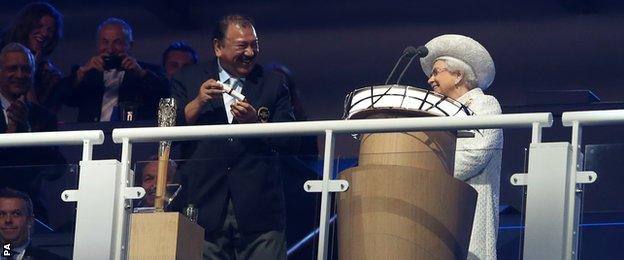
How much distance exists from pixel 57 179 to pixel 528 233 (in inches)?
69.9

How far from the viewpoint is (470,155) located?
6.59m

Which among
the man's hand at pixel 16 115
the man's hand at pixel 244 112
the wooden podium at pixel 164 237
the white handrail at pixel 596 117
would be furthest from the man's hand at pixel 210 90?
the man's hand at pixel 16 115

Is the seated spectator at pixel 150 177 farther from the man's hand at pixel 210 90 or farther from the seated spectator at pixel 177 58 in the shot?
the seated spectator at pixel 177 58

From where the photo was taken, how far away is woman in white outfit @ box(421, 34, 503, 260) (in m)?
6.63

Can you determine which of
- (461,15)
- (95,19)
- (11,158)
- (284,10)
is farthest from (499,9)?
(11,158)

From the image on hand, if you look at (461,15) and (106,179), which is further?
(461,15)

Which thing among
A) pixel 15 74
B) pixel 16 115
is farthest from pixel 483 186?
pixel 15 74

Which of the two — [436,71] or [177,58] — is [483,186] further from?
[177,58]

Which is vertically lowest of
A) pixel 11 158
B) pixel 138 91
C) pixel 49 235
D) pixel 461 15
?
pixel 49 235

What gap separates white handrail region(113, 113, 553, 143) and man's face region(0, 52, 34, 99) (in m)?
3.01

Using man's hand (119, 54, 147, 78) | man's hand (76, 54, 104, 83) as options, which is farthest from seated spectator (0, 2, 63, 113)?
man's hand (119, 54, 147, 78)

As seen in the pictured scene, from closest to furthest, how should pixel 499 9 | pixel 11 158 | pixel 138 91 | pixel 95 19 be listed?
pixel 11 158 < pixel 138 91 < pixel 499 9 < pixel 95 19

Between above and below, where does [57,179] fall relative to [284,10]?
below

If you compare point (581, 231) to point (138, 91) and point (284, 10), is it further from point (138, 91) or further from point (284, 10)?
point (284, 10)
